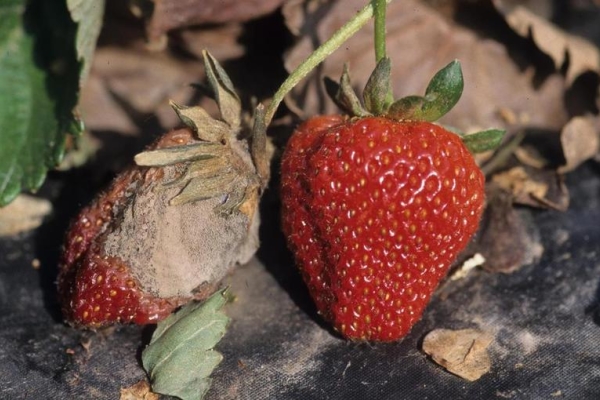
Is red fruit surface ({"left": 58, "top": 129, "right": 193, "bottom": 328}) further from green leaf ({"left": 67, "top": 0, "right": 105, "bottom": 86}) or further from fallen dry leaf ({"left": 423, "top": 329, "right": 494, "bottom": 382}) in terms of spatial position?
fallen dry leaf ({"left": 423, "top": 329, "right": 494, "bottom": 382})

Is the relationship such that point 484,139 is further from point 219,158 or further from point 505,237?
point 219,158

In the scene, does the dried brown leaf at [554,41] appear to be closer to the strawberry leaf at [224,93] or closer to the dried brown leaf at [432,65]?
the dried brown leaf at [432,65]

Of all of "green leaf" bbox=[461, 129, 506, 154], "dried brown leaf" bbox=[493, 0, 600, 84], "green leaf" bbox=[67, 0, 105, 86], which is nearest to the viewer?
"green leaf" bbox=[461, 129, 506, 154]

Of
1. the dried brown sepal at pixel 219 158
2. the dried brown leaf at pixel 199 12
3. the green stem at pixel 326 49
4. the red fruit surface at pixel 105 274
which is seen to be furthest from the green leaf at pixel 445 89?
the dried brown leaf at pixel 199 12

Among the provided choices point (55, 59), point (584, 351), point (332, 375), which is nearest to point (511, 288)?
point (584, 351)

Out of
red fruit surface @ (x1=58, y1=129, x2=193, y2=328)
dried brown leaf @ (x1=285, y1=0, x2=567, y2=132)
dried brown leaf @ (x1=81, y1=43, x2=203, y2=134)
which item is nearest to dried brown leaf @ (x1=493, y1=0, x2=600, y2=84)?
dried brown leaf @ (x1=285, y1=0, x2=567, y2=132)
